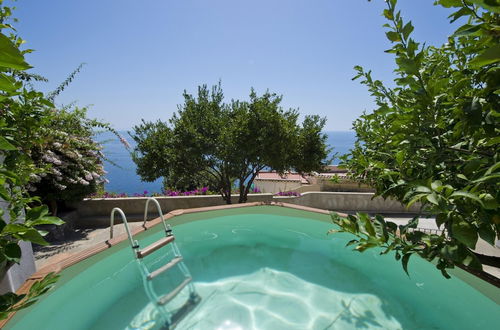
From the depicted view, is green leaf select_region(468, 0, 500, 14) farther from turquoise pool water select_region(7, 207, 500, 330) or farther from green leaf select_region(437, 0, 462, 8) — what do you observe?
turquoise pool water select_region(7, 207, 500, 330)

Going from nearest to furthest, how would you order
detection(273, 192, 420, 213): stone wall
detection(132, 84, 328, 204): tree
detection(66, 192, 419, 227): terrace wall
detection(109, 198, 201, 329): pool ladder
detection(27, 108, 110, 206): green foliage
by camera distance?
detection(109, 198, 201, 329): pool ladder → detection(27, 108, 110, 206): green foliage → detection(132, 84, 328, 204): tree → detection(66, 192, 419, 227): terrace wall → detection(273, 192, 420, 213): stone wall

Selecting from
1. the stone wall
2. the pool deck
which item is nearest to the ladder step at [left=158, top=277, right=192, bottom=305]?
the pool deck

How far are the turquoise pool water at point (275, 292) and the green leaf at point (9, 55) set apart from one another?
5.01 m

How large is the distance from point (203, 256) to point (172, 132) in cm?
552

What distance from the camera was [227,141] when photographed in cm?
970

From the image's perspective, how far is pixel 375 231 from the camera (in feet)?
3.67

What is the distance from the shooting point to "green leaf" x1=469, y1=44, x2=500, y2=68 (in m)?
0.64

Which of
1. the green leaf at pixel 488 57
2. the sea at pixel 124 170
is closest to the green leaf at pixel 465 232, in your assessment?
→ the green leaf at pixel 488 57

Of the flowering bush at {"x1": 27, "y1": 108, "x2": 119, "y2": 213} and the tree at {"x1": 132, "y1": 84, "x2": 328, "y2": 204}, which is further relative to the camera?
the tree at {"x1": 132, "y1": 84, "x2": 328, "y2": 204}

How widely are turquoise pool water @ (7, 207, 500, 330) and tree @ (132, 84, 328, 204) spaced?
3.42 metres

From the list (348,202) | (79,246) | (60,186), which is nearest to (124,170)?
(60,186)

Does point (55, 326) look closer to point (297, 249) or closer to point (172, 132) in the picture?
point (297, 249)

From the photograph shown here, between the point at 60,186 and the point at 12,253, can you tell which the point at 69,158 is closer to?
the point at 60,186

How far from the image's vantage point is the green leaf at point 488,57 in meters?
0.64
